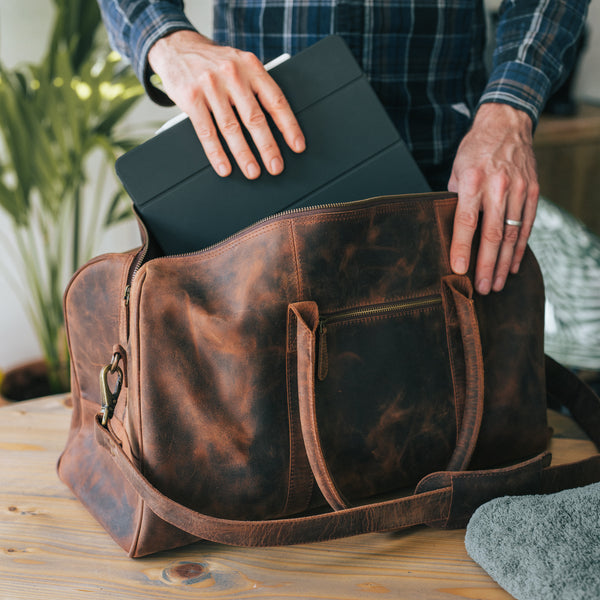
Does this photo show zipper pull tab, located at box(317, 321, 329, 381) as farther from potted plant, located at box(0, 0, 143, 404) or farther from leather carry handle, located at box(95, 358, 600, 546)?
potted plant, located at box(0, 0, 143, 404)

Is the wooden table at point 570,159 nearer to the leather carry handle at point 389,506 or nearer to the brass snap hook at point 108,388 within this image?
the leather carry handle at point 389,506

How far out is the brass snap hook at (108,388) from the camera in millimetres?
559

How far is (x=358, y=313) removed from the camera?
58 cm

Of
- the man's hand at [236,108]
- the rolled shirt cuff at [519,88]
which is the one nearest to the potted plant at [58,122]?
the man's hand at [236,108]

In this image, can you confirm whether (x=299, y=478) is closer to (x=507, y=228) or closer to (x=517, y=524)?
(x=517, y=524)

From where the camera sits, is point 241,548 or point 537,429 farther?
point 537,429

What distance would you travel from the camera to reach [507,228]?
66 cm

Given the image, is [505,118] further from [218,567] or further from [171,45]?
[218,567]

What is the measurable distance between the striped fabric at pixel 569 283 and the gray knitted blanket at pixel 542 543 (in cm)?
93

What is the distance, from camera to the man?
62cm

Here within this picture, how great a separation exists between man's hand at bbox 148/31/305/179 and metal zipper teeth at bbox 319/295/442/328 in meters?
0.16

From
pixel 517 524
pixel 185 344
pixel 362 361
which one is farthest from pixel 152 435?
pixel 517 524

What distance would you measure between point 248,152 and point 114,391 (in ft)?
0.89

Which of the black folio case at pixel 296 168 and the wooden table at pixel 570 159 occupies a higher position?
the black folio case at pixel 296 168
